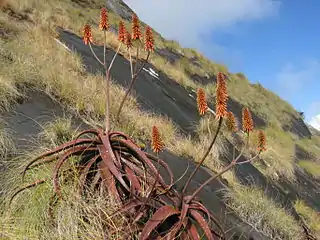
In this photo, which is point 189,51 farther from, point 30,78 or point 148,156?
point 148,156

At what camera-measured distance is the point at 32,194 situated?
405cm

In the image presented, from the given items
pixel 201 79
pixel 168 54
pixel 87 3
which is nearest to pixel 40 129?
pixel 201 79

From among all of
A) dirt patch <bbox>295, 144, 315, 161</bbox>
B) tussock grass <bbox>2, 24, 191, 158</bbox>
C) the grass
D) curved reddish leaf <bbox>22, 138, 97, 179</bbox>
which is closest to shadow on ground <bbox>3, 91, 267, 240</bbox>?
tussock grass <bbox>2, 24, 191, 158</bbox>

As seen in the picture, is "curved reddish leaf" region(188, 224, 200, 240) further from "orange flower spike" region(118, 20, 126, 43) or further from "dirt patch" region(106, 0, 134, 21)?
"dirt patch" region(106, 0, 134, 21)

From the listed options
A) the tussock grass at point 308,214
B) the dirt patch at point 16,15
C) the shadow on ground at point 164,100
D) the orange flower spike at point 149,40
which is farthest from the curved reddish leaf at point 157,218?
the dirt patch at point 16,15

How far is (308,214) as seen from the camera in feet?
38.5

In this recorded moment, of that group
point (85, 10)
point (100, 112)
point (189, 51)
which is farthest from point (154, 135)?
point (189, 51)

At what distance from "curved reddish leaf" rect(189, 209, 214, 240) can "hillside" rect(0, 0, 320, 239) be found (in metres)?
0.66

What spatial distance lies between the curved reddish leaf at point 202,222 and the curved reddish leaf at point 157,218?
0.14m

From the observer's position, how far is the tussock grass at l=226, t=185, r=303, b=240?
7.73m

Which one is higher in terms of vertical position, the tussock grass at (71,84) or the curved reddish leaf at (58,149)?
the curved reddish leaf at (58,149)

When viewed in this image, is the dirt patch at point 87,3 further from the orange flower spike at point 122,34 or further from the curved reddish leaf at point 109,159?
the curved reddish leaf at point 109,159

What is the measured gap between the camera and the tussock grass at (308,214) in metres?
11.2

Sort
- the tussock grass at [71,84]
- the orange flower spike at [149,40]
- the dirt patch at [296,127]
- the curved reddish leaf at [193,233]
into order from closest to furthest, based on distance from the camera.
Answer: the curved reddish leaf at [193,233] < the orange flower spike at [149,40] < the tussock grass at [71,84] < the dirt patch at [296,127]
